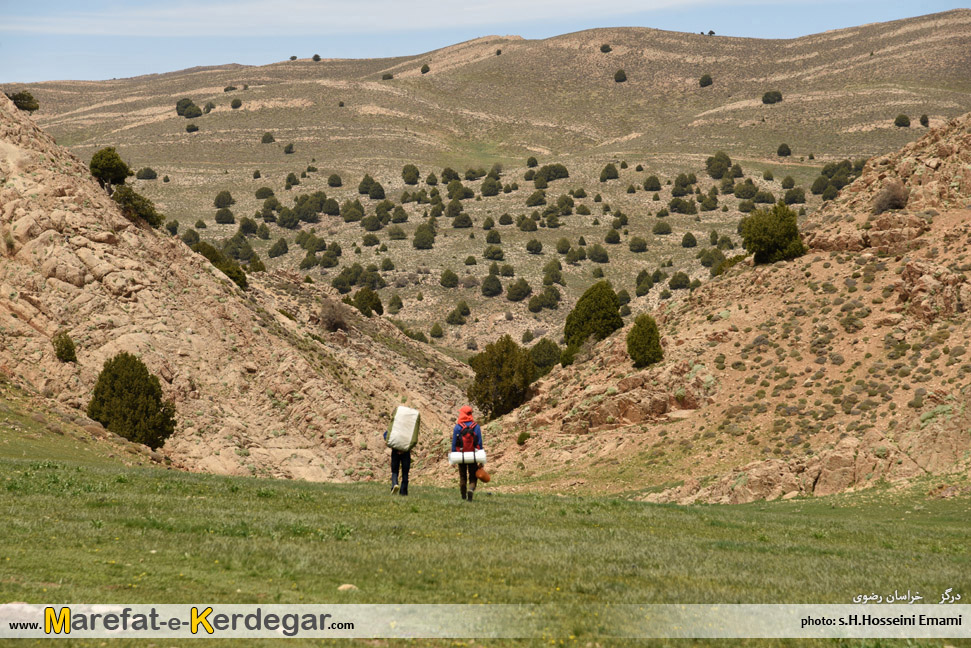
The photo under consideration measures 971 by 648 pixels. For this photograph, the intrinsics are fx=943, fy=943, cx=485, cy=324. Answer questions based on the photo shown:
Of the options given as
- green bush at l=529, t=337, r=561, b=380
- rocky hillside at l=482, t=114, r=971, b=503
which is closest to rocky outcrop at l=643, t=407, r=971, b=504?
rocky hillside at l=482, t=114, r=971, b=503

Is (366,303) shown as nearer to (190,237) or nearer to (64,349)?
(64,349)

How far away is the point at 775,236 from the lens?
62031 millimetres

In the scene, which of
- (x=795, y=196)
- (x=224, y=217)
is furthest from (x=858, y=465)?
(x=224, y=217)

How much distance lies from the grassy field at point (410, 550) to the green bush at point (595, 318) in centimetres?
4858

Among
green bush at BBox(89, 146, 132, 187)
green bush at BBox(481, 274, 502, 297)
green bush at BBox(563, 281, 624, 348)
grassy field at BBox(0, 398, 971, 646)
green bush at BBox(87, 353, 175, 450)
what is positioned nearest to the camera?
grassy field at BBox(0, 398, 971, 646)

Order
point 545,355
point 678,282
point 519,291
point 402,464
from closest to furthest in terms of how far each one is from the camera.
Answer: point 402,464
point 545,355
point 678,282
point 519,291

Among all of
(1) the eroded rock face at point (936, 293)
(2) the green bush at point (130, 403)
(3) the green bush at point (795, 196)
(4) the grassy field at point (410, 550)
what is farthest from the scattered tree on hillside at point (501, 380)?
(3) the green bush at point (795, 196)

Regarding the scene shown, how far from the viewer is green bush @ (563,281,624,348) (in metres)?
72.7

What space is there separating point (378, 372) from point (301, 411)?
529 inches

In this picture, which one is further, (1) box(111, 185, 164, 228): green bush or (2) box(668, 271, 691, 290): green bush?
(2) box(668, 271, 691, 290): green bush

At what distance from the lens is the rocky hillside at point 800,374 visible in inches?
1745

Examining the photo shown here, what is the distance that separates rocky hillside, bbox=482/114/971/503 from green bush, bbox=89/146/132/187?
33380 millimetres

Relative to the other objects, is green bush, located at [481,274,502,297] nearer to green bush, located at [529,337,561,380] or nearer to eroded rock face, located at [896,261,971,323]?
green bush, located at [529,337,561,380]

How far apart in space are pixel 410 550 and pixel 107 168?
60.7 meters
